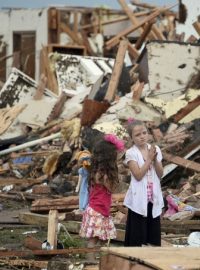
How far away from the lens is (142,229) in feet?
30.4

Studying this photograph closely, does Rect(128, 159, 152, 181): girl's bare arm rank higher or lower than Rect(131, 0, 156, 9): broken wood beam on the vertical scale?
lower

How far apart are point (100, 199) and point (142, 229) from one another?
64cm

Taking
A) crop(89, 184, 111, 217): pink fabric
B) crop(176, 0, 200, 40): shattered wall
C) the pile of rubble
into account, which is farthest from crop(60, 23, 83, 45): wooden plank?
crop(89, 184, 111, 217): pink fabric

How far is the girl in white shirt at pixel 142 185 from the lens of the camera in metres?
9.12

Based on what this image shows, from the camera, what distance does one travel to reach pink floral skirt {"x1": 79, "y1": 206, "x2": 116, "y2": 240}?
9.62 m

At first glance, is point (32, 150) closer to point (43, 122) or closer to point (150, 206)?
point (43, 122)

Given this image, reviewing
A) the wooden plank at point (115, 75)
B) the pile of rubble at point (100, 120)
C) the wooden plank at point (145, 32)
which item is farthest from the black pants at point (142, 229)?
the wooden plank at point (145, 32)

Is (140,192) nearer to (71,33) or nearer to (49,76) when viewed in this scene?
(49,76)

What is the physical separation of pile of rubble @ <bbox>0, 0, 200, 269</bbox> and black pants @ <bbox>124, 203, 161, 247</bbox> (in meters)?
1.05

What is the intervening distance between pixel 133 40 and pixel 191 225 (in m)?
24.0

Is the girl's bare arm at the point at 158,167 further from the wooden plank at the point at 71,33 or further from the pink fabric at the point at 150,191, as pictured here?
the wooden plank at the point at 71,33

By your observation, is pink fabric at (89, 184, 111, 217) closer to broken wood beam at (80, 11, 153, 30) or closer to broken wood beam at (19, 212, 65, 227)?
broken wood beam at (19, 212, 65, 227)

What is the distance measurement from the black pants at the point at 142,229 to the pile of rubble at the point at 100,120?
1.05 m

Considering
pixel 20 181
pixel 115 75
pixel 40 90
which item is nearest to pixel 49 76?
pixel 40 90
